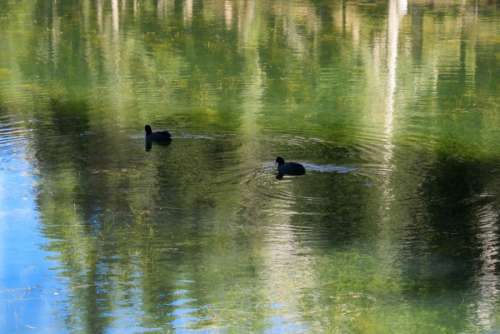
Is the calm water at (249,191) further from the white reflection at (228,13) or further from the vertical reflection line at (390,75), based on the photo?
the white reflection at (228,13)

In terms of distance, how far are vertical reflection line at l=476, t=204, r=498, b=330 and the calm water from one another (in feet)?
0.10

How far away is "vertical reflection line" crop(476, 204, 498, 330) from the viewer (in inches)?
421

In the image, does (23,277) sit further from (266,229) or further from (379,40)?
(379,40)

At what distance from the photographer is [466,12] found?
36.1 m

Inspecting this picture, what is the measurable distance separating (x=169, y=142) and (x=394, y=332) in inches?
296

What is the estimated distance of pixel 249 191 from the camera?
1448cm

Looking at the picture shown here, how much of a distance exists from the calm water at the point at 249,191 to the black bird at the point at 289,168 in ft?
0.52

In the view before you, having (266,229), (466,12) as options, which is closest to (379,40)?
(466,12)

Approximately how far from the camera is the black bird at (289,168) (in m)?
14.9

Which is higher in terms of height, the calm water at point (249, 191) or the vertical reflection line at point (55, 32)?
the vertical reflection line at point (55, 32)

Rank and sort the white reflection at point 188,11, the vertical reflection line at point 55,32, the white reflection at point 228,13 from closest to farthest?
the vertical reflection line at point 55,32
the white reflection at point 228,13
the white reflection at point 188,11

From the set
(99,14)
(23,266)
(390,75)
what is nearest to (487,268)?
(23,266)

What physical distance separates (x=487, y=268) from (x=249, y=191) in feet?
11.6

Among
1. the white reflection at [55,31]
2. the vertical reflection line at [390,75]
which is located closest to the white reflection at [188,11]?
the white reflection at [55,31]
